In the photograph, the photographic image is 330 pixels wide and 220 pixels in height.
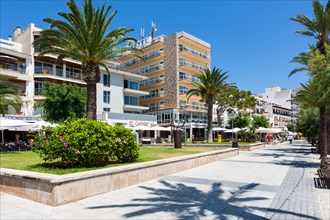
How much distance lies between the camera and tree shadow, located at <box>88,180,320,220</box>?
20.4ft

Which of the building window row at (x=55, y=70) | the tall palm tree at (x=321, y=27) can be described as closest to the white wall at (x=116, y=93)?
the building window row at (x=55, y=70)

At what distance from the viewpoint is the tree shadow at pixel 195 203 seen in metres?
6.21

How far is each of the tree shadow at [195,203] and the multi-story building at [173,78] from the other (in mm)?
41068

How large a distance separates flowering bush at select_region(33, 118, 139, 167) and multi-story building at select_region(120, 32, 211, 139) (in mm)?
39775

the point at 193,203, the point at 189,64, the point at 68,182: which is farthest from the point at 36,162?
the point at 189,64

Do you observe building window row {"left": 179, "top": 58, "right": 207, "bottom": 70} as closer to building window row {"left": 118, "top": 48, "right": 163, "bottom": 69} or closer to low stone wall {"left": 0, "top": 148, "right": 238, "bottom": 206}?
building window row {"left": 118, "top": 48, "right": 163, "bottom": 69}

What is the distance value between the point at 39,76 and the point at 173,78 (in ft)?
78.9

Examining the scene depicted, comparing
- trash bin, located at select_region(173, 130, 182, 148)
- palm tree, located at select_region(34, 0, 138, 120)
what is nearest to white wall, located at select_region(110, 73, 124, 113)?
trash bin, located at select_region(173, 130, 182, 148)

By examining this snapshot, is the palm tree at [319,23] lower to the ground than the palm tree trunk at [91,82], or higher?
higher

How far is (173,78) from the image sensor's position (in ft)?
172

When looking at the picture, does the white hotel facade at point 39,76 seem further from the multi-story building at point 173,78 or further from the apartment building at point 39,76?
the multi-story building at point 173,78

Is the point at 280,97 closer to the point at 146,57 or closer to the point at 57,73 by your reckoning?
the point at 146,57

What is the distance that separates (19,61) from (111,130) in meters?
33.0

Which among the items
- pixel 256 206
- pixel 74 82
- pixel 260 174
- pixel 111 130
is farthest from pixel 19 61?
pixel 256 206
